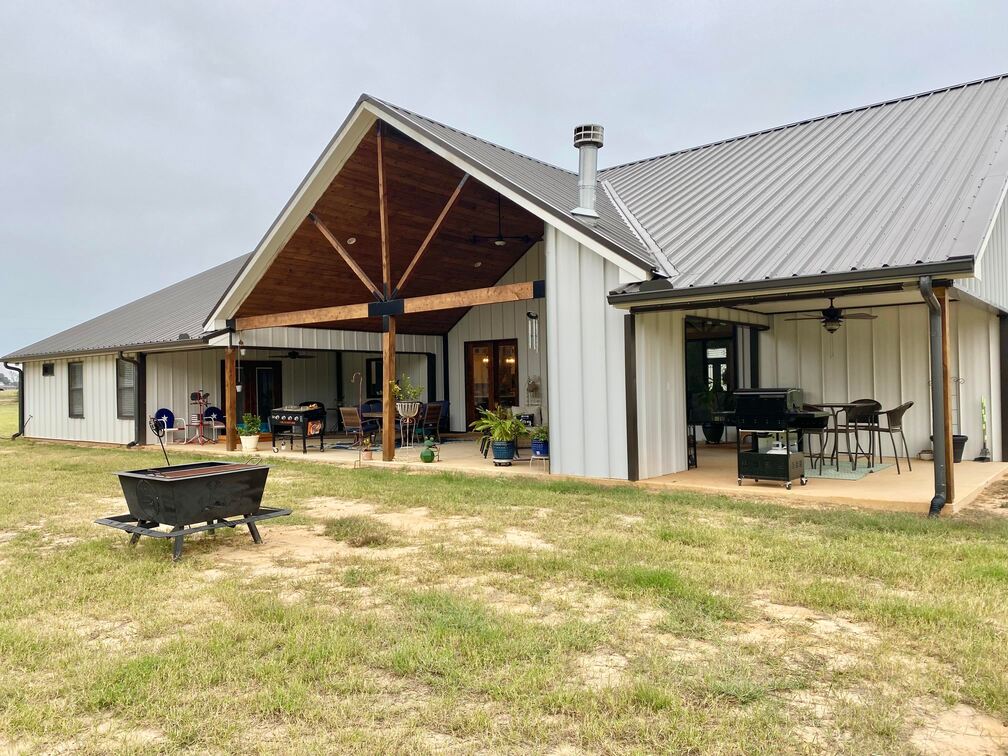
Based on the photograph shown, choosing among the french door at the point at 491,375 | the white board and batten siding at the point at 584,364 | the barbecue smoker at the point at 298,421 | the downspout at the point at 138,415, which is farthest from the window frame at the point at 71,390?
the white board and batten siding at the point at 584,364

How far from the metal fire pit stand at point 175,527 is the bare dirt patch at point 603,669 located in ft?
10.2

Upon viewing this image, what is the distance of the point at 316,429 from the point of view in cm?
1320

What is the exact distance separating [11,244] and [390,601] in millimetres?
68625

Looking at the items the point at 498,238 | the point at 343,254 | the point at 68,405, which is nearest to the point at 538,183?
the point at 498,238

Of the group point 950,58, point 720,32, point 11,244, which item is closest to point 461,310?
point 720,32

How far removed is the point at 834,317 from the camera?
28.7ft

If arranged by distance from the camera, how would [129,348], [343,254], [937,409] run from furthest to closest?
[129,348] → [343,254] → [937,409]

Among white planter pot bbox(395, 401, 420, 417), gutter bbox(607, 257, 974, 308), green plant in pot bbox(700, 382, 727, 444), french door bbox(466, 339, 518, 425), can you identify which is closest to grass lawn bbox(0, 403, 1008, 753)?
gutter bbox(607, 257, 974, 308)

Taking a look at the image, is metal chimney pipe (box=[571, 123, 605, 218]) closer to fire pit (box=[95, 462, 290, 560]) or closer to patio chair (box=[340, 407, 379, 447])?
fire pit (box=[95, 462, 290, 560])

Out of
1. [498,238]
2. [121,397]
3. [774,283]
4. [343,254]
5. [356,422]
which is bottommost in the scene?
[356,422]

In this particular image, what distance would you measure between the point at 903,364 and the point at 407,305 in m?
6.66

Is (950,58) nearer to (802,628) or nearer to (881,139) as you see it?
(881,139)

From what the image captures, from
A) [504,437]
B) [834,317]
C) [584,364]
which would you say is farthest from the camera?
[504,437]

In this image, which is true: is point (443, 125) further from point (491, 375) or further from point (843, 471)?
point (843, 471)
